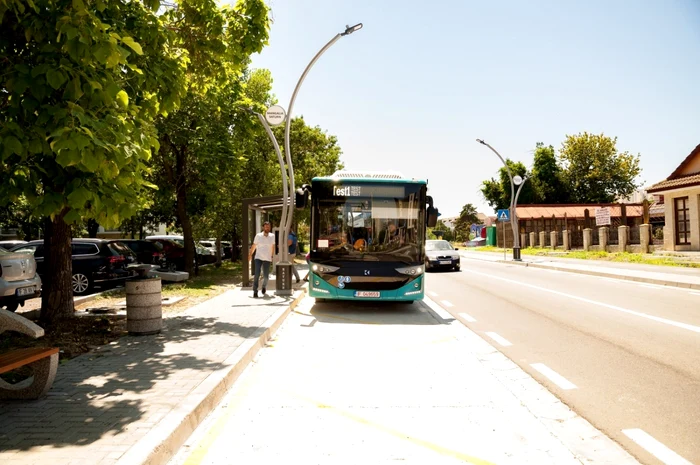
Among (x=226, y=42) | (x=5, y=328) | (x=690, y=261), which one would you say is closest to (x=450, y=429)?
(x=5, y=328)

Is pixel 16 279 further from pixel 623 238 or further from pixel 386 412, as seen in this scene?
pixel 623 238

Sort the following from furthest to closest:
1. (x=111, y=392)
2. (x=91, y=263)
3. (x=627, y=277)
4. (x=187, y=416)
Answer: (x=627, y=277) → (x=91, y=263) → (x=111, y=392) → (x=187, y=416)

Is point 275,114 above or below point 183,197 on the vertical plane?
above

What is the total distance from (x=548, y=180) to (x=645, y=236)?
38.4 metres

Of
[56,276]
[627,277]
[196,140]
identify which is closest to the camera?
[56,276]

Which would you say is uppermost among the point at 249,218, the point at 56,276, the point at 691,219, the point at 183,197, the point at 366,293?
the point at 183,197

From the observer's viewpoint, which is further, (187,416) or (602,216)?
(602,216)

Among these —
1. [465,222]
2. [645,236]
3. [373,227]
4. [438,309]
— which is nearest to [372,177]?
[373,227]

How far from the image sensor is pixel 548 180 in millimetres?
69188

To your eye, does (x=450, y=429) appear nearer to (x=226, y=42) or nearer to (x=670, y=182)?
(x=226, y=42)

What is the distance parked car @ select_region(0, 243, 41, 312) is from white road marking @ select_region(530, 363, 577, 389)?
386 inches

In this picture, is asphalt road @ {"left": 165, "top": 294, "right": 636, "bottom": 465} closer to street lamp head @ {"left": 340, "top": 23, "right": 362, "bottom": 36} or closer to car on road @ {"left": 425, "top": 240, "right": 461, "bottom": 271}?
street lamp head @ {"left": 340, "top": 23, "right": 362, "bottom": 36}

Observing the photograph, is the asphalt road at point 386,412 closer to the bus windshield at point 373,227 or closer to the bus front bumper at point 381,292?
the bus front bumper at point 381,292

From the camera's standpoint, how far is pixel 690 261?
25.2 meters
